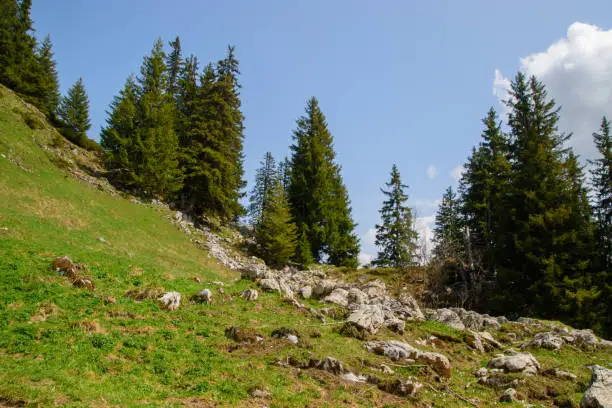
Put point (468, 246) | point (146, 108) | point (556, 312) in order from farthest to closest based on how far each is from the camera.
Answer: point (146, 108)
point (468, 246)
point (556, 312)

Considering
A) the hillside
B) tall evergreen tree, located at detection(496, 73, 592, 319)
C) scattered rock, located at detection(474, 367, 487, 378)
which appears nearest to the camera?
the hillside

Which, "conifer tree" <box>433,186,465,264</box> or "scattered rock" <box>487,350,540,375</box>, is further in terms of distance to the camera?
"conifer tree" <box>433,186,465,264</box>

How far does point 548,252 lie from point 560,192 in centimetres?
509

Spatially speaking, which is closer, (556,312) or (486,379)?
(486,379)

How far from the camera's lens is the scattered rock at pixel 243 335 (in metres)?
10.4

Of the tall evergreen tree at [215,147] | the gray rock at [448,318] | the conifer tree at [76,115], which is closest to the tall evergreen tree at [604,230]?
the gray rock at [448,318]

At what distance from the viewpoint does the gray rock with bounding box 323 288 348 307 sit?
17266 millimetres

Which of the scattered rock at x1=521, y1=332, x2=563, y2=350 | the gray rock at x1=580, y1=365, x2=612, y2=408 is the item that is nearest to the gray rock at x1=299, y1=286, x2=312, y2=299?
the scattered rock at x1=521, y1=332, x2=563, y2=350

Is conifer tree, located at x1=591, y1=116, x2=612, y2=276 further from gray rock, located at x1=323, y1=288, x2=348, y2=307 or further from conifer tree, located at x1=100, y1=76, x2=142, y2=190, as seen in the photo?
conifer tree, located at x1=100, y1=76, x2=142, y2=190

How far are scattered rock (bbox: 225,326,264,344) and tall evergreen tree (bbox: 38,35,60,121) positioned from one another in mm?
41197

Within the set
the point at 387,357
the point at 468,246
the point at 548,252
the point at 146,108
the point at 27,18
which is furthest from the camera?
the point at 27,18

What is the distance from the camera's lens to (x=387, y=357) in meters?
10.9

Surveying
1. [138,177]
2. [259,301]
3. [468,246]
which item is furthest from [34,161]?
[468,246]

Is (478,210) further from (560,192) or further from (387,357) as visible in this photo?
(387,357)
